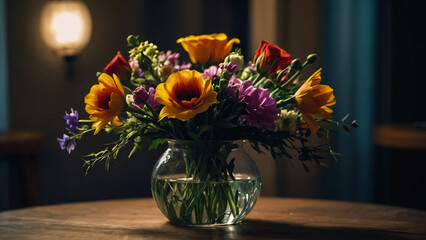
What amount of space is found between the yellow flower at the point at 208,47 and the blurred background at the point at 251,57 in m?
1.41

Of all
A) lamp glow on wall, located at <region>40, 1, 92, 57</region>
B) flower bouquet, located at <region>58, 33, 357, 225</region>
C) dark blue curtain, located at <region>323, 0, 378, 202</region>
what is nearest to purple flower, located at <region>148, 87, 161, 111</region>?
flower bouquet, located at <region>58, 33, 357, 225</region>

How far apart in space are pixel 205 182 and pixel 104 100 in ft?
0.78

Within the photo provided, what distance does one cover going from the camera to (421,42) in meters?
2.82

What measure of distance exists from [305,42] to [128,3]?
40.8 inches

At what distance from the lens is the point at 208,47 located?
116 cm

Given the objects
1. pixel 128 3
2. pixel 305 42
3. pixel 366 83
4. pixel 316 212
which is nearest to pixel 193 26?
pixel 128 3

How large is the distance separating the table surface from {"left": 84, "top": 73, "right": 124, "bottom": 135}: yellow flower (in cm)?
22

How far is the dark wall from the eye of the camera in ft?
9.79

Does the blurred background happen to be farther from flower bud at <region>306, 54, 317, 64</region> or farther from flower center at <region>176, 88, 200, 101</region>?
flower center at <region>176, 88, 200, 101</region>

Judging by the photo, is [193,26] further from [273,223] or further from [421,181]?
[273,223]

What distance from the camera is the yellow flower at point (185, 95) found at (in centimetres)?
99

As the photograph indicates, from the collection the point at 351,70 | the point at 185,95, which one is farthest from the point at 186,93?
the point at 351,70

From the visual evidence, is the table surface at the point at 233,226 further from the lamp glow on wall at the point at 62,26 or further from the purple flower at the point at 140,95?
the lamp glow on wall at the point at 62,26

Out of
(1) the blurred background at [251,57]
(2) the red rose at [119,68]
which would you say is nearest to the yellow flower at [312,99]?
(2) the red rose at [119,68]
